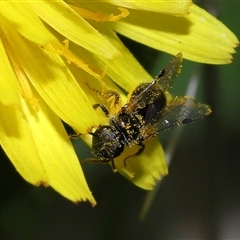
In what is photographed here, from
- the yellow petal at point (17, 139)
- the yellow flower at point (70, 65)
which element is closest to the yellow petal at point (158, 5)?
the yellow flower at point (70, 65)

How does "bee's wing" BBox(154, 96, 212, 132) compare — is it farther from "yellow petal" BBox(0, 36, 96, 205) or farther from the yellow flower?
"yellow petal" BBox(0, 36, 96, 205)

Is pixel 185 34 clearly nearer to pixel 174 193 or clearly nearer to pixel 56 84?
pixel 56 84

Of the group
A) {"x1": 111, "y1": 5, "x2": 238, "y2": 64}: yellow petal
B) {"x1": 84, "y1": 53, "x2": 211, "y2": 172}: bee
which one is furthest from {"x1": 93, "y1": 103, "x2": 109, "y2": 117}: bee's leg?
{"x1": 111, "y1": 5, "x2": 238, "y2": 64}: yellow petal

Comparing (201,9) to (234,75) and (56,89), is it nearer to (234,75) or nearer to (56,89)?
(56,89)

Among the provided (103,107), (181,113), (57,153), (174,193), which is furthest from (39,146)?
(174,193)

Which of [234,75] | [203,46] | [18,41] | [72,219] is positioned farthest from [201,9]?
[72,219]

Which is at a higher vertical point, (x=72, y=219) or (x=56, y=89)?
(x=56, y=89)
